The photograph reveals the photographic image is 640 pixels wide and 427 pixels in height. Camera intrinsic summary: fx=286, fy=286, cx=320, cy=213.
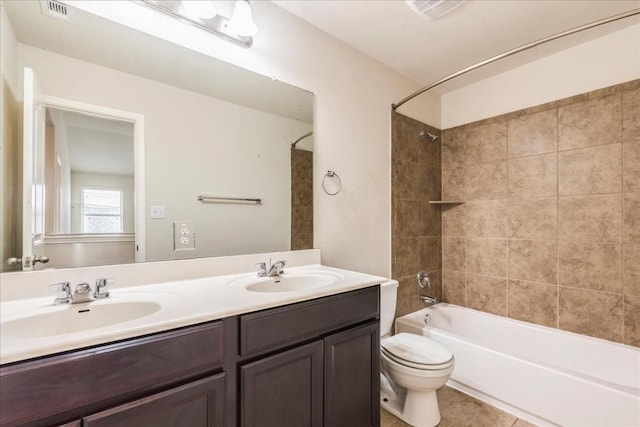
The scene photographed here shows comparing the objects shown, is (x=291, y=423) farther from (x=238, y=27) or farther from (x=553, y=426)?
(x=238, y=27)

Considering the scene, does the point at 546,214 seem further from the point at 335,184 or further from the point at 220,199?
the point at 220,199

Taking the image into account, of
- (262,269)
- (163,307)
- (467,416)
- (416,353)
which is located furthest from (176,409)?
(467,416)

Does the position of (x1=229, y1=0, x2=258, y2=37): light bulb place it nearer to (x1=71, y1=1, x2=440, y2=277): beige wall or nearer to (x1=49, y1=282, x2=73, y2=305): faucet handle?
(x1=71, y1=1, x2=440, y2=277): beige wall

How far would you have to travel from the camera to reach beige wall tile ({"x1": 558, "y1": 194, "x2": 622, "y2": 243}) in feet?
6.23

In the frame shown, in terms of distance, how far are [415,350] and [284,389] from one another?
1.01 m

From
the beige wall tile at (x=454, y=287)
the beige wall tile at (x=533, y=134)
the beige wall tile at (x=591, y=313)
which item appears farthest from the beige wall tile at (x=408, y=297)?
the beige wall tile at (x=533, y=134)

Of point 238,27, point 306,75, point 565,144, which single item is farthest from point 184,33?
point 565,144

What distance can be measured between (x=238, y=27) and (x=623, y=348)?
2.97 m

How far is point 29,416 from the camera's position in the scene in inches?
25.7

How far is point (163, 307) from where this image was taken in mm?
966

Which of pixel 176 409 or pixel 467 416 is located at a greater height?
pixel 176 409

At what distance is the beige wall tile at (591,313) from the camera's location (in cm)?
189

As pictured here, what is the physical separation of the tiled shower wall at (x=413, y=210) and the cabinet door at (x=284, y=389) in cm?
132

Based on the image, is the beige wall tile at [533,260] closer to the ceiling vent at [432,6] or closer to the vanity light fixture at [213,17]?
the ceiling vent at [432,6]
